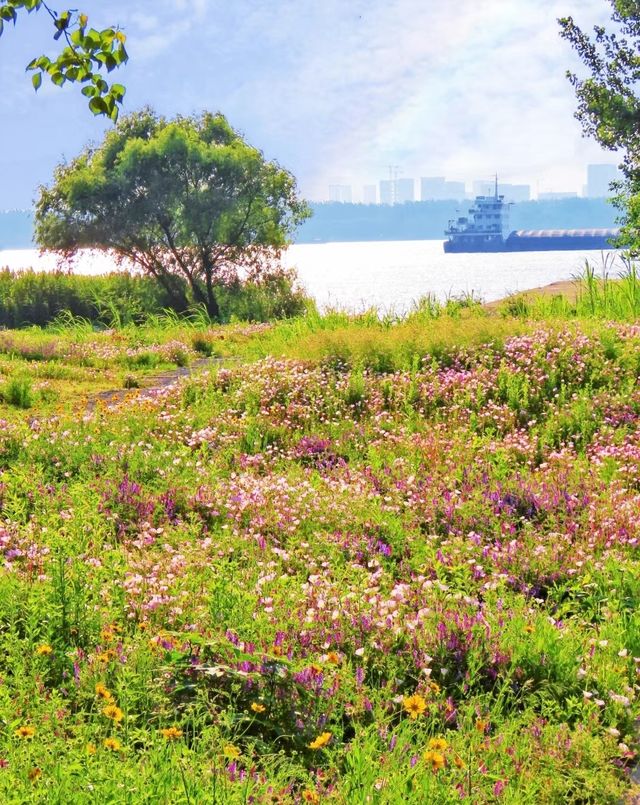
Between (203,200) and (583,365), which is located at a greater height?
(203,200)

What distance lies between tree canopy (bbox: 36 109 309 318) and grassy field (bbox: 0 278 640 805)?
24.9 meters

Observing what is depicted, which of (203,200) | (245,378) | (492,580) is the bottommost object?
(492,580)

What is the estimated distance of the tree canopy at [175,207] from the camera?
35.4 metres

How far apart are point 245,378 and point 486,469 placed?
18.0ft

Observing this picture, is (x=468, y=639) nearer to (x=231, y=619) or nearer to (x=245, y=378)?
(x=231, y=619)

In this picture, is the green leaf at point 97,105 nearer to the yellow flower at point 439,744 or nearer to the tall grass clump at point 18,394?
the yellow flower at point 439,744

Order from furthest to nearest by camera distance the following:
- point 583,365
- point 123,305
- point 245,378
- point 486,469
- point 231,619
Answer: point 123,305 → point 245,378 → point 583,365 → point 486,469 → point 231,619

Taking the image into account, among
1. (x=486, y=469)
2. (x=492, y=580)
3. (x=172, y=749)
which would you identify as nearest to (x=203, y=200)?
(x=486, y=469)

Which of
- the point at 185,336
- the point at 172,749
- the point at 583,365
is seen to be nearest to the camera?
the point at 172,749

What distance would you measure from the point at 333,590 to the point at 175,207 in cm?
3214

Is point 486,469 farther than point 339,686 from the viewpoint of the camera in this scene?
Yes

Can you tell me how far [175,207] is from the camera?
35531 mm

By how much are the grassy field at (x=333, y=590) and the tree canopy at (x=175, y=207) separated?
24911 millimetres

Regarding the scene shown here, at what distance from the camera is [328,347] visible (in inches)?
546
